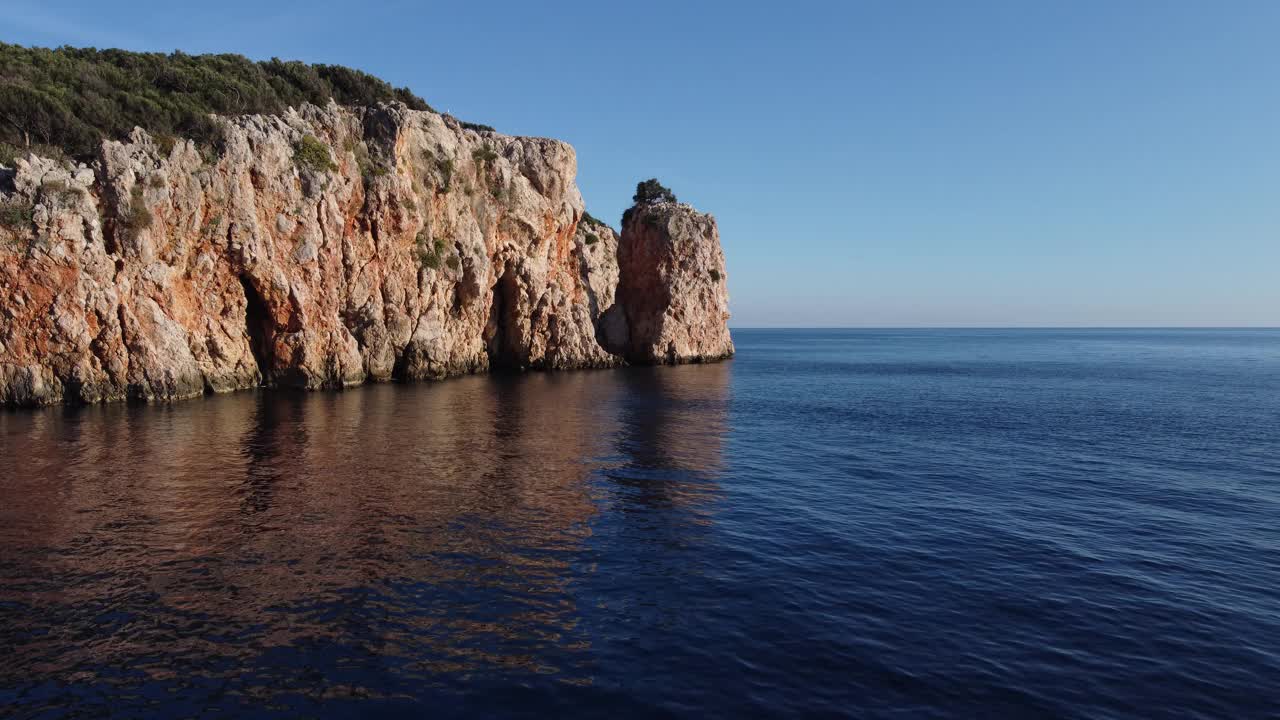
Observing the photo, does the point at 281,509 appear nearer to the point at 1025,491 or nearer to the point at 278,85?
the point at 1025,491

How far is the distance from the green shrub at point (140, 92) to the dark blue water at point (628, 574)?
22.7 m

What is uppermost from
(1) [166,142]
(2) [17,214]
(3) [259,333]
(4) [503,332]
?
(1) [166,142]

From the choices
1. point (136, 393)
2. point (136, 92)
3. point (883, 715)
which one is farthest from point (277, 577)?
point (136, 92)

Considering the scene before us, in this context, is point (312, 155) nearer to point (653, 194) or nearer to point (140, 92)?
point (140, 92)

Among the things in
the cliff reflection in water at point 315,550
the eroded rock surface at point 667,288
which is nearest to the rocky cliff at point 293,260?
the eroded rock surface at point 667,288

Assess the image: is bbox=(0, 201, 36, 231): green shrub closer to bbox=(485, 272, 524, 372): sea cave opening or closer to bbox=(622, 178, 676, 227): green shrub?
bbox=(485, 272, 524, 372): sea cave opening

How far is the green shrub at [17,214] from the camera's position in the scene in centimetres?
3981

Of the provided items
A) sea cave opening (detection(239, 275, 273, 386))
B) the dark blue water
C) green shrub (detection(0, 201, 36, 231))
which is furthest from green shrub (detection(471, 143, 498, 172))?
the dark blue water

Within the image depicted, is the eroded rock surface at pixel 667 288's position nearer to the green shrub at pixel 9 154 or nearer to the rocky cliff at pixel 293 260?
the rocky cliff at pixel 293 260

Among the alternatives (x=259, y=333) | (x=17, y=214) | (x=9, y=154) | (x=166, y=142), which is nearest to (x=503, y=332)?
(x=259, y=333)

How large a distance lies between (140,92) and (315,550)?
5051 centimetres

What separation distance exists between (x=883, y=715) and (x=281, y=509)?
19.1 m

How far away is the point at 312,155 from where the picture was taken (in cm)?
5516

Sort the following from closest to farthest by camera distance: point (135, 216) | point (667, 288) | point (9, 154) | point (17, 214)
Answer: point (17, 214) < point (9, 154) < point (135, 216) < point (667, 288)
